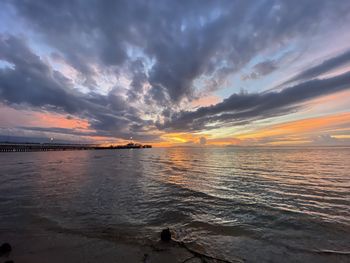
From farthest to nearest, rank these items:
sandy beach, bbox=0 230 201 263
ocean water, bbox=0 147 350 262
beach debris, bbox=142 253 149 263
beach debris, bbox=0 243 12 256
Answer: ocean water, bbox=0 147 350 262 → beach debris, bbox=0 243 12 256 → sandy beach, bbox=0 230 201 263 → beach debris, bbox=142 253 149 263

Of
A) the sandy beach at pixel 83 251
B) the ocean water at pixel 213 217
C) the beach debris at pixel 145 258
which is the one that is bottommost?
the sandy beach at pixel 83 251

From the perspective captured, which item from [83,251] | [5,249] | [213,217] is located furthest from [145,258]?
[213,217]

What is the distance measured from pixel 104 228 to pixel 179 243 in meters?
3.87

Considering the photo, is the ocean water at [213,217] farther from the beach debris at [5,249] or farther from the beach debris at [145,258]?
the beach debris at [5,249]

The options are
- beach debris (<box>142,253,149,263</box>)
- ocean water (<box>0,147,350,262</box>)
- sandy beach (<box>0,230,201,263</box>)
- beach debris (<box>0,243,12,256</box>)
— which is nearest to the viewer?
beach debris (<box>142,253,149,263</box>)

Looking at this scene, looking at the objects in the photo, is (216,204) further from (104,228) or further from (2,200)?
(2,200)

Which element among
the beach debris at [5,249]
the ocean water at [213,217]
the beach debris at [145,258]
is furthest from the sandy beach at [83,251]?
the ocean water at [213,217]

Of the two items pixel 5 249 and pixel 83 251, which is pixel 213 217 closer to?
pixel 83 251

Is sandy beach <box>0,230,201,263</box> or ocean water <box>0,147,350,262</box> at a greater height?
ocean water <box>0,147,350,262</box>

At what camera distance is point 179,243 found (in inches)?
308

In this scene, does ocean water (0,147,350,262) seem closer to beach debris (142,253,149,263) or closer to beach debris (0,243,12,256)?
beach debris (142,253,149,263)

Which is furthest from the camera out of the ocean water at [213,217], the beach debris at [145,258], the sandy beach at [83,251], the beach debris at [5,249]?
the ocean water at [213,217]

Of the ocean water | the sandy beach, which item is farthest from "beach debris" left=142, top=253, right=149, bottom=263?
the ocean water

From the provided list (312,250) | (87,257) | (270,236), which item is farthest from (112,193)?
(312,250)
